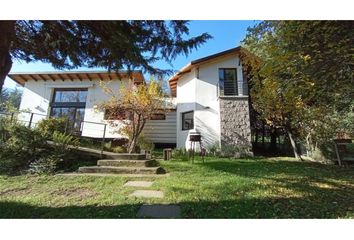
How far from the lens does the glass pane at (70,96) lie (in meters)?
12.5

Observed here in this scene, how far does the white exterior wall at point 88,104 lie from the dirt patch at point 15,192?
7.31 m

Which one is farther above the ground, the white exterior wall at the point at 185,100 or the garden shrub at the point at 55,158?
the white exterior wall at the point at 185,100

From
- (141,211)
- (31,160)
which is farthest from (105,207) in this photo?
(31,160)

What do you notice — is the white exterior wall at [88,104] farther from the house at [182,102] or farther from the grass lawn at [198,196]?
the grass lawn at [198,196]

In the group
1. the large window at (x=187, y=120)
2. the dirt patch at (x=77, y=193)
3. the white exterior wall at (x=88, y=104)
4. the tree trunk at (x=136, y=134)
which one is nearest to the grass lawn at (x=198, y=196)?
the dirt patch at (x=77, y=193)

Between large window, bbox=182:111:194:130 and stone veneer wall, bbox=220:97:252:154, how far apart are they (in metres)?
1.65

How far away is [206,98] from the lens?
36.5 ft

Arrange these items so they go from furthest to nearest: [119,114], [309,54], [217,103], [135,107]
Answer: [217,103] < [119,114] < [135,107] < [309,54]

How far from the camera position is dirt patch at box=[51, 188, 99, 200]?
4.09 metres

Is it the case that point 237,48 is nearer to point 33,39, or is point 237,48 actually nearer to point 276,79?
point 276,79

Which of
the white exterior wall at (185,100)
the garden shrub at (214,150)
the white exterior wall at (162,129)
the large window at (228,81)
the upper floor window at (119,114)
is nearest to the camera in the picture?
the upper floor window at (119,114)

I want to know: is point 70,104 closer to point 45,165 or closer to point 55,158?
point 55,158

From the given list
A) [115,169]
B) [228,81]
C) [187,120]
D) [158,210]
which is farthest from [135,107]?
[158,210]

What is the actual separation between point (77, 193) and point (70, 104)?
9386 millimetres
